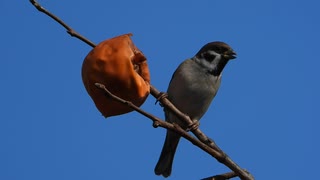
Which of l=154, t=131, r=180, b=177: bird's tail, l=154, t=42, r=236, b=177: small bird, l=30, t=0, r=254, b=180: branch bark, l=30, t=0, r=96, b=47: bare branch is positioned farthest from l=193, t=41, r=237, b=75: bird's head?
l=30, t=0, r=96, b=47: bare branch

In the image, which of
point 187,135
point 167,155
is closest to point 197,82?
point 167,155

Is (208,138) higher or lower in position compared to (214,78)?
lower

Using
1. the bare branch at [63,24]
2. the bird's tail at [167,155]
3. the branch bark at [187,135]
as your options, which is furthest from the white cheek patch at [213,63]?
the bare branch at [63,24]

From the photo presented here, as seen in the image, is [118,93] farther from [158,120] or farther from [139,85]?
[158,120]

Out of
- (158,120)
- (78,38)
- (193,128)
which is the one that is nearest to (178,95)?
(193,128)

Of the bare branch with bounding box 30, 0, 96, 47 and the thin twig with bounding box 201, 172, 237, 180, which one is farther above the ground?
the bare branch with bounding box 30, 0, 96, 47

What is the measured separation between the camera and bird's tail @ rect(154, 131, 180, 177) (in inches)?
262

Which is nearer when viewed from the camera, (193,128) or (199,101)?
(193,128)

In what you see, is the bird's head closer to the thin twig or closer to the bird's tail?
the bird's tail

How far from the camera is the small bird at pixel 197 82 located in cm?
638

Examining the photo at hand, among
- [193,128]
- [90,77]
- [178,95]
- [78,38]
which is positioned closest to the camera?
[90,77]

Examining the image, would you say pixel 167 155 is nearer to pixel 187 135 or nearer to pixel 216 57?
pixel 216 57

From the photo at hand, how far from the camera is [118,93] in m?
2.85

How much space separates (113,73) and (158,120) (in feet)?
1.55
